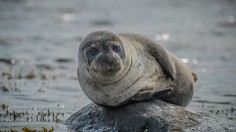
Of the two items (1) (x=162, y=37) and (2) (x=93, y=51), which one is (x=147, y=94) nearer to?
(2) (x=93, y=51)

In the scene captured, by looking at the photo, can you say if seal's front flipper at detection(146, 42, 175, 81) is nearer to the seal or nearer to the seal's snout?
the seal

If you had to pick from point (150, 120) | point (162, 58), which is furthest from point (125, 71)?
point (162, 58)

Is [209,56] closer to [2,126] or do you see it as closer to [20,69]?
[20,69]

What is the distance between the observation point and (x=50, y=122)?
29.9ft

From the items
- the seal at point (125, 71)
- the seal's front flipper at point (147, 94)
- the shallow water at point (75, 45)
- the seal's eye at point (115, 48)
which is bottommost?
the shallow water at point (75, 45)

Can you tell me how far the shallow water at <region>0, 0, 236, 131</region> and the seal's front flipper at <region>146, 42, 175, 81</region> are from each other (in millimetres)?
1687

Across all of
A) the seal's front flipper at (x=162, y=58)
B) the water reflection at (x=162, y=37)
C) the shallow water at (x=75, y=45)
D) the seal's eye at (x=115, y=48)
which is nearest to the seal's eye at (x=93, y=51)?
the seal's eye at (x=115, y=48)

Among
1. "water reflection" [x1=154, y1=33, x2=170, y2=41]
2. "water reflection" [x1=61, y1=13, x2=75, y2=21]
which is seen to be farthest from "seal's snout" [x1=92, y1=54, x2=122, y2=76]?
"water reflection" [x1=61, y1=13, x2=75, y2=21]

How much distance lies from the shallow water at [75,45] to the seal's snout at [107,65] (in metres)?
1.38

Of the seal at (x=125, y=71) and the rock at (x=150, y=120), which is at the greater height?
the seal at (x=125, y=71)

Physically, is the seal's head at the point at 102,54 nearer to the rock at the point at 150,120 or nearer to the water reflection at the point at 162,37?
the rock at the point at 150,120

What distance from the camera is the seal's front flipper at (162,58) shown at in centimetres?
890

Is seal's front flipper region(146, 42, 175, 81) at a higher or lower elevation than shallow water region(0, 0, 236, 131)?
higher

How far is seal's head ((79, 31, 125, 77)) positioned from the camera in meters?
7.75
